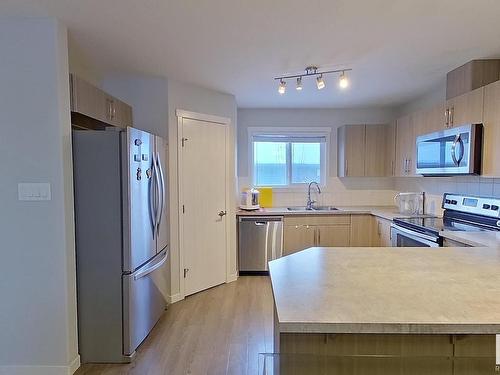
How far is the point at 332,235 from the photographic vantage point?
4.32m

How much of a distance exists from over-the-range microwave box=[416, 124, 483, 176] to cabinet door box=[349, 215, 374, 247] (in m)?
0.96

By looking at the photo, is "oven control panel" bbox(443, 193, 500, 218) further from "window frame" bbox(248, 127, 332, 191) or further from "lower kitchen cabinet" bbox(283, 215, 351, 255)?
"window frame" bbox(248, 127, 332, 191)

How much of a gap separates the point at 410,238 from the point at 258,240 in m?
1.81

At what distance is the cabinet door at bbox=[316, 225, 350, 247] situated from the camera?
169 inches

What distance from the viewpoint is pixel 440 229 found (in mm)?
2854

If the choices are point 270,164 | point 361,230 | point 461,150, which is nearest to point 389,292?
point 461,150

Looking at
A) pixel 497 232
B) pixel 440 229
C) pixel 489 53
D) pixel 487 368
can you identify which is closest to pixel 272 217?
pixel 440 229

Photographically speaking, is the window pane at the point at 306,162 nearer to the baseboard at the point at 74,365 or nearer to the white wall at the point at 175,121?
the white wall at the point at 175,121

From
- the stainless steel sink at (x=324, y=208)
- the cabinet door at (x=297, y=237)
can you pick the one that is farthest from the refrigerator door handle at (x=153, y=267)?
the stainless steel sink at (x=324, y=208)

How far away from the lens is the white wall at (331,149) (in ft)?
16.0

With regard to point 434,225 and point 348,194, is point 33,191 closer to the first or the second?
point 434,225

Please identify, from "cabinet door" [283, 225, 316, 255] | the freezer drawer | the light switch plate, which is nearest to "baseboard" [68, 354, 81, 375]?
the freezer drawer

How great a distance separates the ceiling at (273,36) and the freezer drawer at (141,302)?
5.60 ft

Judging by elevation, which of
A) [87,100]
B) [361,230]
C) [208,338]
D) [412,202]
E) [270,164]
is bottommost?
[208,338]
